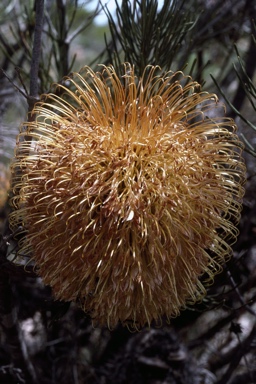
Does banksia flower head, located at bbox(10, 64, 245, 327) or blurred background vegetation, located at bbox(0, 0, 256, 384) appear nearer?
banksia flower head, located at bbox(10, 64, 245, 327)

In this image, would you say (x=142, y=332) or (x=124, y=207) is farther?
(x=142, y=332)

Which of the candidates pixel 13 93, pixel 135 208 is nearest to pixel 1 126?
pixel 13 93

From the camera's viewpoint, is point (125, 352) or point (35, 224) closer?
point (35, 224)

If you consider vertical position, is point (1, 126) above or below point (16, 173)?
above

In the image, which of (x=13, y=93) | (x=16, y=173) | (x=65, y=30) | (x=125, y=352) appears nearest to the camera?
(x=16, y=173)

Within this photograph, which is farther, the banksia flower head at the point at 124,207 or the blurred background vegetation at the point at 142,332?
the blurred background vegetation at the point at 142,332

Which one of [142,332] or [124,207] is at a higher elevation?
[124,207]

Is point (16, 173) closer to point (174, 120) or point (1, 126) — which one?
point (174, 120)

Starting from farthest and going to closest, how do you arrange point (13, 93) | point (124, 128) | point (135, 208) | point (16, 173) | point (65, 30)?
1. point (13, 93)
2. point (65, 30)
3. point (16, 173)
4. point (124, 128)
5. point (135, 208)
